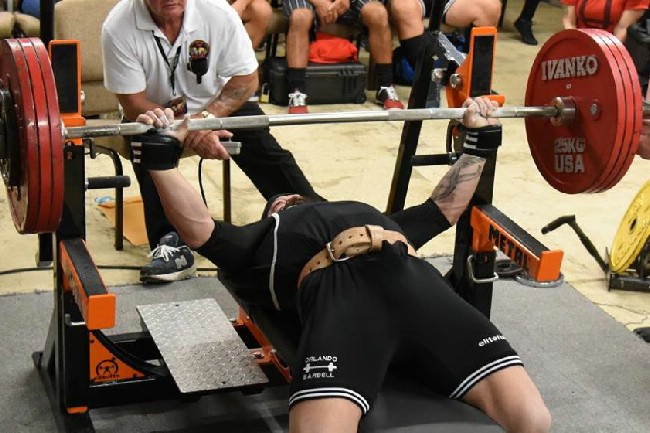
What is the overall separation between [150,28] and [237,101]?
0.44 m

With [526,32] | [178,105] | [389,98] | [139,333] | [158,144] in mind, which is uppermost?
[158,144]

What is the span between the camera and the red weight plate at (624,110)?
10.8 feet

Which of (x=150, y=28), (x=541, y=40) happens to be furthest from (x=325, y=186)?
(x=541, y=40)

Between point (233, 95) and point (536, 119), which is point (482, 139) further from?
point (233, 95)

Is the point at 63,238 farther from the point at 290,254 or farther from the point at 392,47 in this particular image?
the point at 392,47

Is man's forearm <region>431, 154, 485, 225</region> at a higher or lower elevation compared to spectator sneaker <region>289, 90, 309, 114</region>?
higher

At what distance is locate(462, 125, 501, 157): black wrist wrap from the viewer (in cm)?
341

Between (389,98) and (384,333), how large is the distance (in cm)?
388

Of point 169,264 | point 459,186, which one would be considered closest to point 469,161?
point 459,186

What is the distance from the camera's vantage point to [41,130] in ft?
9.05

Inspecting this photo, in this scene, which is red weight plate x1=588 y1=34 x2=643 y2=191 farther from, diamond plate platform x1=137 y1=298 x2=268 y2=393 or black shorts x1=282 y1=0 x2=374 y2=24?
black shorts x1=282 y1=0 x2=374 y2=24

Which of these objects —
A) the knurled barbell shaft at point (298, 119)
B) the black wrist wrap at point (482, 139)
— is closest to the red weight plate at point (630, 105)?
the knurled barbell shaft at point (298, 119)

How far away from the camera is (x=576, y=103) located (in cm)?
349

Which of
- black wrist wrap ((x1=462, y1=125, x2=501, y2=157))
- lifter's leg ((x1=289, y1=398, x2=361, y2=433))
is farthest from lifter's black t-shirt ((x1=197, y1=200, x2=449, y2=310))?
lifter's leg ((x1=289, y1=398, x2=361, y2=433))
